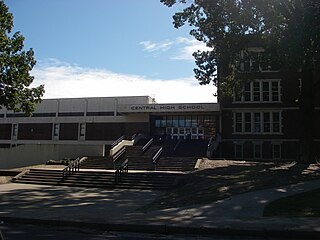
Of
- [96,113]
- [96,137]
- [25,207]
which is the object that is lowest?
[25,207]

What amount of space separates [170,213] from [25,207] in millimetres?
5723

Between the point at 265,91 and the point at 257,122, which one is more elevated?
the point at 265,91

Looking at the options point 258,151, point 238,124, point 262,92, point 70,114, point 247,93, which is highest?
point 262,92

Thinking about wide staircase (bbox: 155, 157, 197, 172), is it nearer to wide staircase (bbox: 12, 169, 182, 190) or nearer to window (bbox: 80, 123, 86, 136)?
wide staircase (bbox: 12, 169, 182, 190)

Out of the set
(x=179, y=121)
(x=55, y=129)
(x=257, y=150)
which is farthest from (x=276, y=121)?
(x=55, y=129)

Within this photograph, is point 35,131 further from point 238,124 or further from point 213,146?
point 238,124

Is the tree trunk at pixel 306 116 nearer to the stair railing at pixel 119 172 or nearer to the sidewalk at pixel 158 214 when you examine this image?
the sidewalk at pixel 158 214

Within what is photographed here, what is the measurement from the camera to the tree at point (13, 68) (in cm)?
2495

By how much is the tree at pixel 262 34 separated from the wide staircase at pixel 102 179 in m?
9.15

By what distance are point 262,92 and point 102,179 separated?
2279 centimetres

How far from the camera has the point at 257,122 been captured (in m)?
39.5

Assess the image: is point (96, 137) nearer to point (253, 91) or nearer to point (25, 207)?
point (253, 91)

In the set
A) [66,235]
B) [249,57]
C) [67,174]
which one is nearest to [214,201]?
[66,235]

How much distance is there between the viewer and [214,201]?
547 inches
